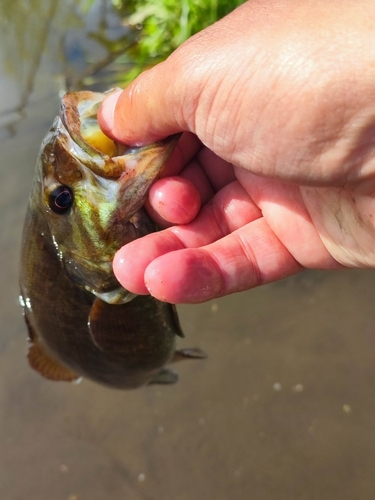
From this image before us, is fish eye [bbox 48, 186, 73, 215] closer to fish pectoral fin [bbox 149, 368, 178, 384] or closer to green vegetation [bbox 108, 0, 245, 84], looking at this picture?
fish pectoral fin [bbox 149, 368, 178, 384]

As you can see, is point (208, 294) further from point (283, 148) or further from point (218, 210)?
point (283, 148)

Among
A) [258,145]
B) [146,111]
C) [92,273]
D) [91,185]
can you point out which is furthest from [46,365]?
[258,145]

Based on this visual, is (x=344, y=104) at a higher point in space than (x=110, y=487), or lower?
higher

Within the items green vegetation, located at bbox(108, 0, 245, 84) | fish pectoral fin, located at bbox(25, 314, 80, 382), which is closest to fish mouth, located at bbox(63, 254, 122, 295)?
fish pectoral fin, located at bbox(25, 314, 80, 382)

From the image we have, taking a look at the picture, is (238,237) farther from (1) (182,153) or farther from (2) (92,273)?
(2) (92,273)

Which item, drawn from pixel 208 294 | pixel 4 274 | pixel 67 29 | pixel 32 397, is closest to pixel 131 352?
pixel 208 294

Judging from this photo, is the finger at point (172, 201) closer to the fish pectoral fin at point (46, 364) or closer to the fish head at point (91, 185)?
the fish head at point (91, 185)

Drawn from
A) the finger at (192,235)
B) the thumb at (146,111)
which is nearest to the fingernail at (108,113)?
the thumb at (146,111)
